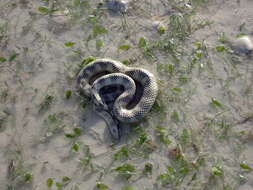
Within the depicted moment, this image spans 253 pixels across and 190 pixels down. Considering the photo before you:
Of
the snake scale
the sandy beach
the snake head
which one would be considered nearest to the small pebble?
the sandy beach

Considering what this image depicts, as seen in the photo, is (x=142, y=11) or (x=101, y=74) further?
(x=142, y=11)

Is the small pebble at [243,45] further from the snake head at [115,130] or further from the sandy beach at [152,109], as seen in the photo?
the snake head at [115,130]

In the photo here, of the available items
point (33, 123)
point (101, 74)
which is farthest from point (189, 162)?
point (33, 123)

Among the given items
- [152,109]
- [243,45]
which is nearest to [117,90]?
[152,109]

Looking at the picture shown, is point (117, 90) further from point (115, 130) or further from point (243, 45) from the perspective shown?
point (243, 45)

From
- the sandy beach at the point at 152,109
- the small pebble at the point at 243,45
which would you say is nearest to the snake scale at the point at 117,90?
the sandy beach at the point at 152,109

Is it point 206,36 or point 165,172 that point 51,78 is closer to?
point 165,172

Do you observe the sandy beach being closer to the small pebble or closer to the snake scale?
the small pebble
